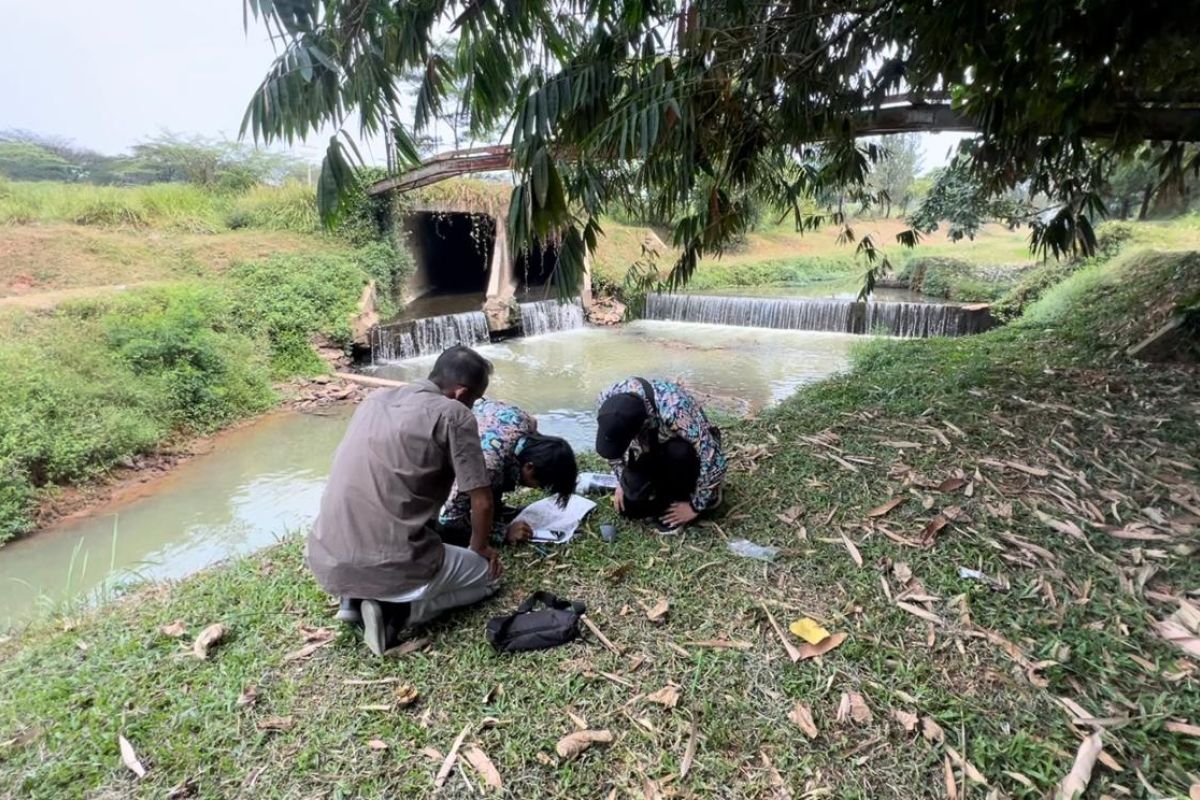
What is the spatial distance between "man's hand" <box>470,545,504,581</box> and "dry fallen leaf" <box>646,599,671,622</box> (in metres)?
0.62

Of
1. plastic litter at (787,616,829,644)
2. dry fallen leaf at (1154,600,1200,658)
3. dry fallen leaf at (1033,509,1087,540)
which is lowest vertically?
plastic litter at (787,616,829,644)

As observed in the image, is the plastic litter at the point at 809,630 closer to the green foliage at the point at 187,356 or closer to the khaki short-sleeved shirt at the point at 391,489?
the khaki short-sleeved shirt at the point at 391,489

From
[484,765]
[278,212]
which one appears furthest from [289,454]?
[278,212]

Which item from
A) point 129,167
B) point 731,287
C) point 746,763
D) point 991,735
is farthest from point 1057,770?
point 129,167

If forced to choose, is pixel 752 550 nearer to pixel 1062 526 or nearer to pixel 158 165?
pixel 1062 526

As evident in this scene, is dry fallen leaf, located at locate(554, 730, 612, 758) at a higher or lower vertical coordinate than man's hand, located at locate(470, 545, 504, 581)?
lower

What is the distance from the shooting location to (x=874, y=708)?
171 centimetres

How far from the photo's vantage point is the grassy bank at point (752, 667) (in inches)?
62.2

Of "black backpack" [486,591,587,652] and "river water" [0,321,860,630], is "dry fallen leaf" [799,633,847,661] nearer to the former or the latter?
"black backpack" [486,591,587,652]

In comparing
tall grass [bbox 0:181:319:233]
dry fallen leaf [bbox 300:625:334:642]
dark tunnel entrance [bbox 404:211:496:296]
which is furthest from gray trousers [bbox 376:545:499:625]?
dark tunnel entrance [bbox 404:211:496:296]

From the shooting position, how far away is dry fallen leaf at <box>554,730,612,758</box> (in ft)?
5.35

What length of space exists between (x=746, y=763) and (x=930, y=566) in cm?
118

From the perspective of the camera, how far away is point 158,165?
15820 millimetres

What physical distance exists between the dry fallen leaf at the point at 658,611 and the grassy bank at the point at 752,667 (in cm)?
2
